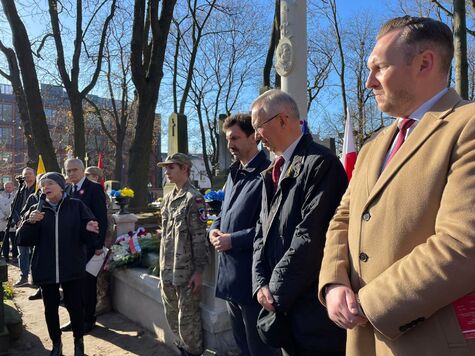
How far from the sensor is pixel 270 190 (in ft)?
7.82

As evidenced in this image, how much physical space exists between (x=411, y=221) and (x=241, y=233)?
1.53 meters

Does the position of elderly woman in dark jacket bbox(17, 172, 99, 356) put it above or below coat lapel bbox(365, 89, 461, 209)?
below

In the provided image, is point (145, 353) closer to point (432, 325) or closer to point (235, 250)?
point (235, 250)

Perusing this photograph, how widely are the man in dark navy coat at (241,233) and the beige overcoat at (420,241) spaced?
1.17 m

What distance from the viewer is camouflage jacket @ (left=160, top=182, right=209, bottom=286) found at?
3598mm

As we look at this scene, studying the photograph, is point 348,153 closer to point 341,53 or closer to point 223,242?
point 223,242

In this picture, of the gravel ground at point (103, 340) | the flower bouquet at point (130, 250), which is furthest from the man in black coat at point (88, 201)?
the flower bouquet at point (130, 250)

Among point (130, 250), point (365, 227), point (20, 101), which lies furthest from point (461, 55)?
point (20, 101)

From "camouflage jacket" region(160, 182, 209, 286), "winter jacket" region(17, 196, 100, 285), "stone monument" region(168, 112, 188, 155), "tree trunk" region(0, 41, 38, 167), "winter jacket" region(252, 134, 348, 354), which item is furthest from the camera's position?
"tree trunk" region(0, 41, 38, 167)

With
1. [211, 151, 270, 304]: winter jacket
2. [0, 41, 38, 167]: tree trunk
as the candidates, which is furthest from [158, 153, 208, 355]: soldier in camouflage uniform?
[0, 41, 38, 167]: tree trunk

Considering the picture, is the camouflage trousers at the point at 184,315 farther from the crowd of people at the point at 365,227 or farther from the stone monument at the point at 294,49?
the stone monument at the point at 294,49

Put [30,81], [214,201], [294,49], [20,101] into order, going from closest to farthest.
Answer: [214,201] < [294,49] < [30,81] < [20,101]

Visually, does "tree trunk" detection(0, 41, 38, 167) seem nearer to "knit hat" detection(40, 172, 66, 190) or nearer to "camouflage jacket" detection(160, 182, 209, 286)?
"knit hat" detection(40, 172, 66, 190)

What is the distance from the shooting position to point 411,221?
1.36 m
